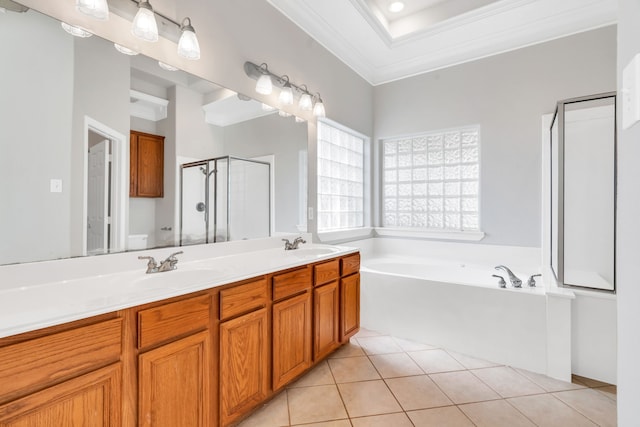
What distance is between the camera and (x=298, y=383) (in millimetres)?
1916

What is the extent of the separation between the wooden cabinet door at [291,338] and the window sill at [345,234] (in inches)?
39.9

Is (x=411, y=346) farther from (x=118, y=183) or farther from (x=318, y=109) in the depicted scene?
(x=118, y=183)

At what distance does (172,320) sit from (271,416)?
0.86 metres

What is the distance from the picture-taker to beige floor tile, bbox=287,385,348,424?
1597mm

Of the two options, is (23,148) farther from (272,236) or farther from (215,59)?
(272,236)

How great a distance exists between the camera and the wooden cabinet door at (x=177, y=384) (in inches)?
42.5

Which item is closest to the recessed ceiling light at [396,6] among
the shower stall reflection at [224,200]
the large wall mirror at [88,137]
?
the large wall mirror at [88,137]

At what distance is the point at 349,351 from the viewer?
234cm

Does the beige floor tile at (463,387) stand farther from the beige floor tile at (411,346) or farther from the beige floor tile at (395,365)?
the beige floor tile at (411,346)

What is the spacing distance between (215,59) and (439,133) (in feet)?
8.10

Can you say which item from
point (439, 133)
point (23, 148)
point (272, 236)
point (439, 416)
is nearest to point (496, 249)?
point (439, 133)

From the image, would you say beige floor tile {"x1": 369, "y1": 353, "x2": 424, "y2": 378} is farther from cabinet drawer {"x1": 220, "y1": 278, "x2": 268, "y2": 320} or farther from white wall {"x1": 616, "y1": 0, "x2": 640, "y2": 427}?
white wall {"x1": 616, "y1": 0, "x2": 640, "y2": 427}

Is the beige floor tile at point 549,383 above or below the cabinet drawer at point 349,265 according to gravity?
below

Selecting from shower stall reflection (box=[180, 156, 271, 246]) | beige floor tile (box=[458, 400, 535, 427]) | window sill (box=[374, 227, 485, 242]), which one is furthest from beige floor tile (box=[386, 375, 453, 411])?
window sill (box=[374, 227, 485, 242])
